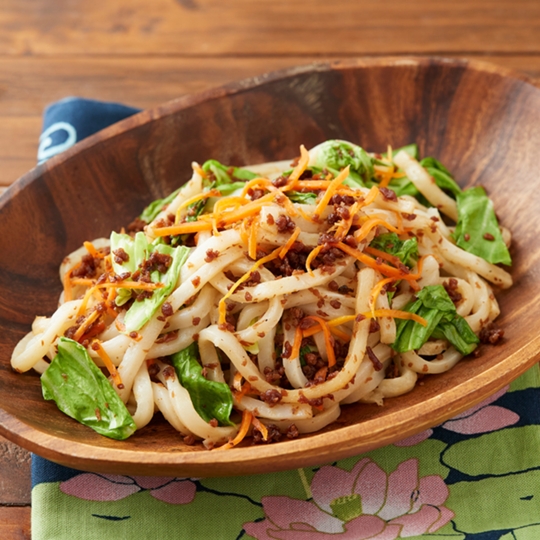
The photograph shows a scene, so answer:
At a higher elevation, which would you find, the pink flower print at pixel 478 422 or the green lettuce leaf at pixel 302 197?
the green lettuce leaf at pixel 302 197

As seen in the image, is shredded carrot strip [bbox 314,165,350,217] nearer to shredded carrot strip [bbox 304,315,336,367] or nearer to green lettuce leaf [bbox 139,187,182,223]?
shredded carrot strip [bbox 304,315,336,367]

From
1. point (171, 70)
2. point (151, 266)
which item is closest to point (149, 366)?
point (151, 266)

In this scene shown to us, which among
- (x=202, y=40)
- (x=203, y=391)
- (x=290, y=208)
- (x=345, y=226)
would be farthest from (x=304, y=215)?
(x=202, y=40)

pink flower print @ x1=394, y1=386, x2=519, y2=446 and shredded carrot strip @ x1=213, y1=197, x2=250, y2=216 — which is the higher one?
shredded carrot strip @ x1=213, y1=197, x2=250, y2=216

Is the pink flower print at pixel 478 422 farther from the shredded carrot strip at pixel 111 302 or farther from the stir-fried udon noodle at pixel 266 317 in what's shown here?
the shredded carrot strip at pixel 111 302

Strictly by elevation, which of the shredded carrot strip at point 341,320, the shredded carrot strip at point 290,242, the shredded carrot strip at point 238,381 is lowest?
the shredded carrot strip at point 238,381

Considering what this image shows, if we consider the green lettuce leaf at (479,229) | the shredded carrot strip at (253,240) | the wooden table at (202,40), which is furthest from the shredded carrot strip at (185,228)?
the wooden table at (202,40)

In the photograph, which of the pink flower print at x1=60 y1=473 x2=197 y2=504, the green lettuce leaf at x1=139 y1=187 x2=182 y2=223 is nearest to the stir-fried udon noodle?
the pink flower print at x1=60 y1=473 x2=197 y2=504
